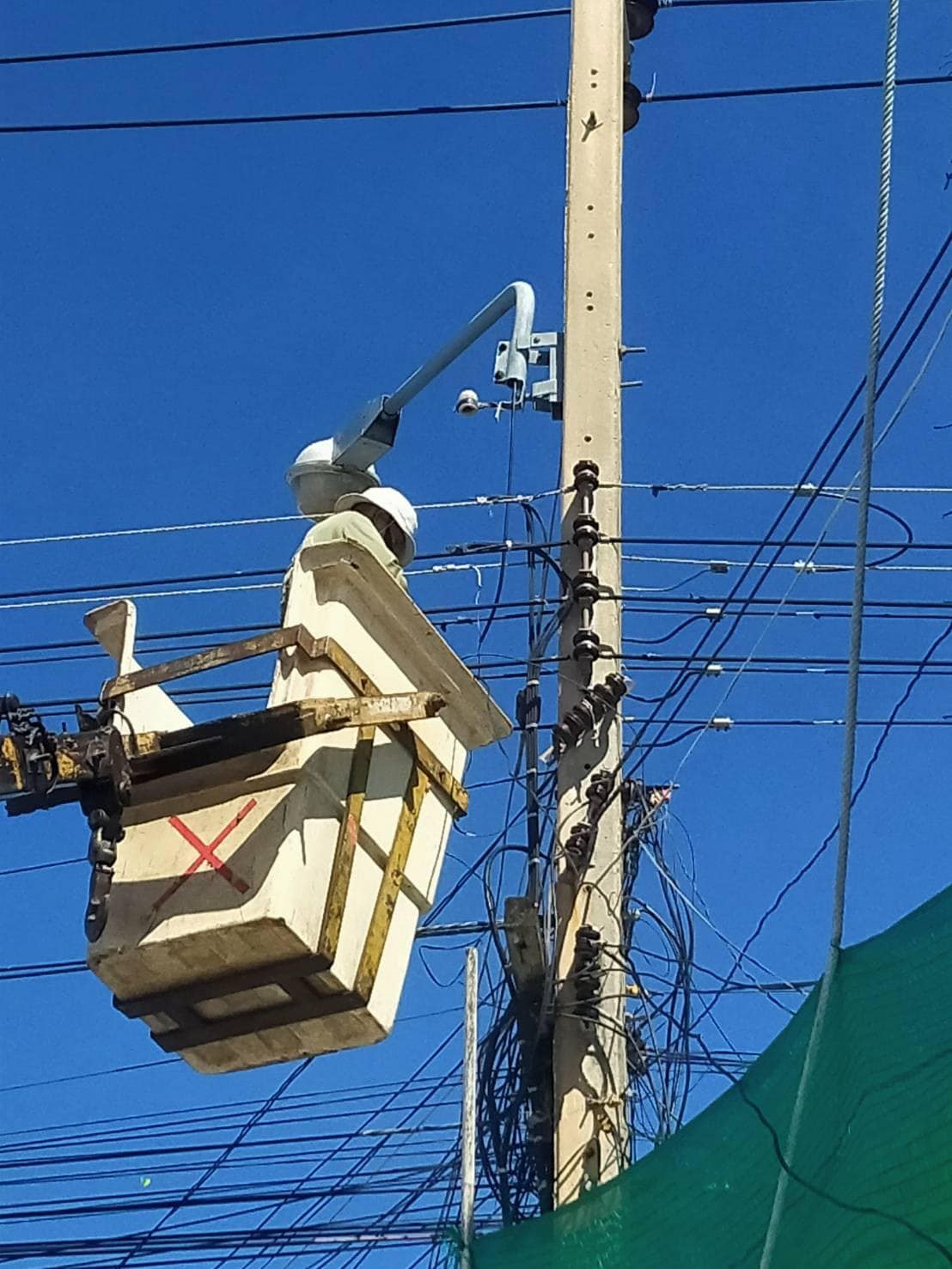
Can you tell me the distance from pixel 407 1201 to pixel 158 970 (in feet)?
7.90

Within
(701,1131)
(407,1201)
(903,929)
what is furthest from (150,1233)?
(903,929)

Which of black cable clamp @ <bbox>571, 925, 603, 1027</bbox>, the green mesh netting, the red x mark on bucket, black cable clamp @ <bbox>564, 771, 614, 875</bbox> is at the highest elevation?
black cable clamp @ <bbox>564, 771, 614, 875</bbox>

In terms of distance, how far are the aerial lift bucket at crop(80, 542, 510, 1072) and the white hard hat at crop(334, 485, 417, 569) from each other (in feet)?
1.76

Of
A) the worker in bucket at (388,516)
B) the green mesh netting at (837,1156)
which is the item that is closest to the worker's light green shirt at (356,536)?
the worker in bucket at (388,516)

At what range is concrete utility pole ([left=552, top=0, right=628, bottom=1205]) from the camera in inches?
210

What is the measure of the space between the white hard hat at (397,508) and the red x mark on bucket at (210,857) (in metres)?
1.21

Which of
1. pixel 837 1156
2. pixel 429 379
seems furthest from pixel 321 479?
pixel 837 1156

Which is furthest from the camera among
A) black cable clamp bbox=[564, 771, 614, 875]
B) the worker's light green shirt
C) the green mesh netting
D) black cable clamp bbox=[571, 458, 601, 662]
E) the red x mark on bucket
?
black cable clamp bbox=[571, 458, 601, 662]

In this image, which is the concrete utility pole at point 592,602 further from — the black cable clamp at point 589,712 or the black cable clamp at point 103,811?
the black cable clamp at point 103,811

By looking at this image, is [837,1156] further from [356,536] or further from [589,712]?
[589,712]

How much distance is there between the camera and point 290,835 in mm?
4457

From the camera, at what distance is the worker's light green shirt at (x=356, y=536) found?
507 cm

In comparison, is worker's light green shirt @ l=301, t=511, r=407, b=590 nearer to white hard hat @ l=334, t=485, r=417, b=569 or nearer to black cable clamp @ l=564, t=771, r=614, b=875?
white hard hat @ l=334, t=485, r=417, b=569

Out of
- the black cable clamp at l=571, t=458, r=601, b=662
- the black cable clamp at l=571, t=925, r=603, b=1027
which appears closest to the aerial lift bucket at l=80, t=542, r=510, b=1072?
the black cable clamp at l=571, t=925, r=603, b=1027
